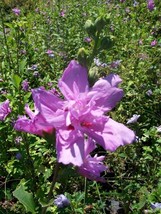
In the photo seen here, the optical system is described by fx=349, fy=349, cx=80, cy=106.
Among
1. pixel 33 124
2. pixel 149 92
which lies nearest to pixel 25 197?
pixel 33 124

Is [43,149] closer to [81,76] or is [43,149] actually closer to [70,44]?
[81,76]

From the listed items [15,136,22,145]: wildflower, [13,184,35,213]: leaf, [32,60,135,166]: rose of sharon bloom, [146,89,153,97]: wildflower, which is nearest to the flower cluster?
[32,60,135,166]: rose of sharon bloom

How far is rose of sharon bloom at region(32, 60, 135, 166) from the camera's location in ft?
3.00

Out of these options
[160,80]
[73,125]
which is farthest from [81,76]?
[160,80]

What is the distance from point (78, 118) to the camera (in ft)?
3.09

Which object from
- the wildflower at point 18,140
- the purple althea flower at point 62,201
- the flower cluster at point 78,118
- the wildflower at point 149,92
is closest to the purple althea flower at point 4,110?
the wildflower at point 18,140

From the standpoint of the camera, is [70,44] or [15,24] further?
[70,44]

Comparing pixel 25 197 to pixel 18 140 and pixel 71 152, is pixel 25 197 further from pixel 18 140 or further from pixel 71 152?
pixel 18 140

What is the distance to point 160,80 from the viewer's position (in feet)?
12.0

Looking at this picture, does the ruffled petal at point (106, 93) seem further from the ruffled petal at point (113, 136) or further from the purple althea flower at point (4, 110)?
the purple althea flower at point (4, 110)

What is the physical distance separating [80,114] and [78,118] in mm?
12

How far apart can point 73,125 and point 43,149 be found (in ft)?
4.45

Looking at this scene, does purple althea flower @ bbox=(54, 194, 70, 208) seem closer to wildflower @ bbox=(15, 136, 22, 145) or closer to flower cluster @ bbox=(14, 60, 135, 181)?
wildflower @ bbox=(15, 136, 22, 145)

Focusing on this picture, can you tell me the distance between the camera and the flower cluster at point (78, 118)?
917 mm
